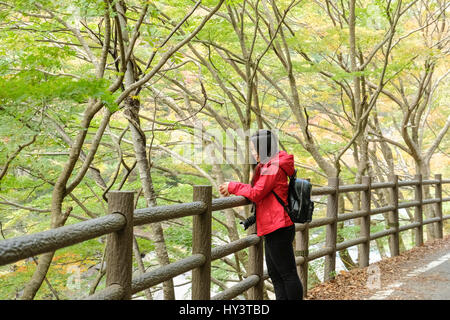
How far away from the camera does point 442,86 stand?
1320 cm

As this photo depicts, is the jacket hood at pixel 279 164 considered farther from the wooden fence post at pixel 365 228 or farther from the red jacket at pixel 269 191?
the wooden fence post at pixel 365 228

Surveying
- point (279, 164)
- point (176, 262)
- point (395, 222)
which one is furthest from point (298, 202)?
point (395, 222)

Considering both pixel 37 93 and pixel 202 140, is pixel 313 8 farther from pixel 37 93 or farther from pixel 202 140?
pixel 37 93

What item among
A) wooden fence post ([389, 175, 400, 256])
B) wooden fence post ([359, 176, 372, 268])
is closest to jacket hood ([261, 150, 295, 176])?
wooden fence post ([359, 176, 372, 268])

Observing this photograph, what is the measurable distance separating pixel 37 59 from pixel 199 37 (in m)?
3.64

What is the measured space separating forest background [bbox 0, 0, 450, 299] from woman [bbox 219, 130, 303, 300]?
166cm

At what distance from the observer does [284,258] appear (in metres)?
3.79

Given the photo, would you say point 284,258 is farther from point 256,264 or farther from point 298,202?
point 256,264

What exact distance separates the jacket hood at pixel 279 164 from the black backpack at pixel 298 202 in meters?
0.12

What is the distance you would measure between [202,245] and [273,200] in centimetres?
→ 69

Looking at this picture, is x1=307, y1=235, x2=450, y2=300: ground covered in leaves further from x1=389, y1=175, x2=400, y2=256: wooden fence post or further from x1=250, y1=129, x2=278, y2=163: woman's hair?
x1=250, y1=129, x2=278, y2=163: woman's hair

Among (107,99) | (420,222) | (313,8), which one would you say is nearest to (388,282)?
(420,222)

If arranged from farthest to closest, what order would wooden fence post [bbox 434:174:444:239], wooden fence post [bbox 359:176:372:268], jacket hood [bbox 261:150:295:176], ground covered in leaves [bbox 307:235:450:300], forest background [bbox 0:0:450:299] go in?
wooden fence post [bbox 434:174:444:239], wooden fence post [bbox 359:176:372:268], ground covered in leaves [bbox 307:235:450:300], forest background [bbox 0:0:450:299], jacket hood [bbox 261:150:295:176]

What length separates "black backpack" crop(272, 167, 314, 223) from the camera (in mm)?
3744
